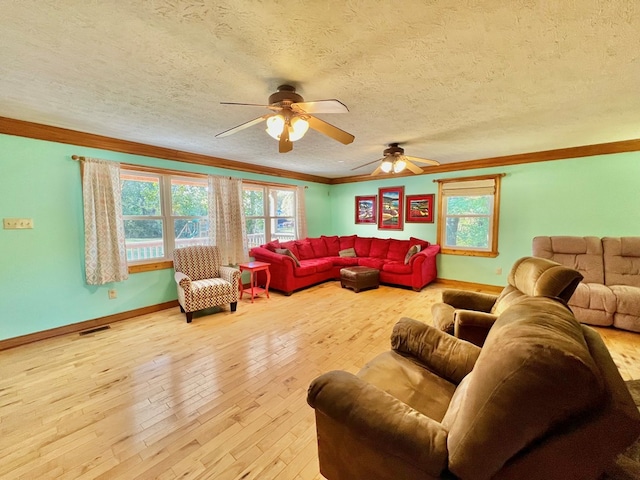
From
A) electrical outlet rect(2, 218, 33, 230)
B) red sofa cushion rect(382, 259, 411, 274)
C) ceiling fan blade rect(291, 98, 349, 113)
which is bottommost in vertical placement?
red sofa cushion rect(382, 259, 411, 274)

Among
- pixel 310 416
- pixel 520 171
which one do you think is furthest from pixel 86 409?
pixel 520 171

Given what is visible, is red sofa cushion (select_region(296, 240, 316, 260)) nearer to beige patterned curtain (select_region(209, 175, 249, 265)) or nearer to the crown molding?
beige patterned curtain (select_region(209, 175, 249, 265))

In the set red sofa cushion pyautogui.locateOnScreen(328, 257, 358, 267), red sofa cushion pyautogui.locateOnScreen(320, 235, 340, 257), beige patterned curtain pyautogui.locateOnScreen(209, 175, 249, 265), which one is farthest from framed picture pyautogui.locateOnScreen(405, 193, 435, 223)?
beige patterned curtain pyautogui.locateOnScreen(209, 175, 249, 265)

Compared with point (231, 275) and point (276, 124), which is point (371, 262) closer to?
point (231, 275)

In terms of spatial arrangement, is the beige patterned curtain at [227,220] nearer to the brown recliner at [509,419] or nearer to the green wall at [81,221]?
the green wall at [81,221]

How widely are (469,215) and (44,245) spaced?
20.7ft

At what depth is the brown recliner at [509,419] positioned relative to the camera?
2.15ft

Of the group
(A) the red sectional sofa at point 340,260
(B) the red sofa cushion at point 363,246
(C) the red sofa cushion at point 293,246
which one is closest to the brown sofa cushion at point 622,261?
(A) the red sectional sofa at point 340,260

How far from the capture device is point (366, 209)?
6.40 meters

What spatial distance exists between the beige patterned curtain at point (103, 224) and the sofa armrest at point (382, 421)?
136 inches

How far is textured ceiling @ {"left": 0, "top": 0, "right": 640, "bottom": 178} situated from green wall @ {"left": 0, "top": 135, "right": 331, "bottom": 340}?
45 centimetres

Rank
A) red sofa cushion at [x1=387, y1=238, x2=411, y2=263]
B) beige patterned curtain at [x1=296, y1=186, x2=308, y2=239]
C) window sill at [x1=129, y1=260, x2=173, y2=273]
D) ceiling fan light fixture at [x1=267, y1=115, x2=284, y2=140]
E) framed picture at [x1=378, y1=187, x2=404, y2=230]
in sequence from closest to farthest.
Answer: ceiling fan light fixture at [x1=267, y1=115, x2=284, y2=140], window sill at [x1=129, y1=260, x2=173, y2=273], red sofa cushion at [x1=387, y1=238, x2=411, y2=263], framed picture at [x1=378, y1=187, x2=404, y2=230], beige patterned curtain at [x1=296, y1=186, x2=308, y2=239]

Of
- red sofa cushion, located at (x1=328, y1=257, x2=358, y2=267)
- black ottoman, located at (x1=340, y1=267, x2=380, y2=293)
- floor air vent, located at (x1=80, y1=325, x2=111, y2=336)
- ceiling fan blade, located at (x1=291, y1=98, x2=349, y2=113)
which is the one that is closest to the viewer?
ceiling fan blade, located at (x1=291, y1=98, x2=349, y2=113)

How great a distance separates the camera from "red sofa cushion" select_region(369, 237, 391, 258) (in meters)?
5.61
